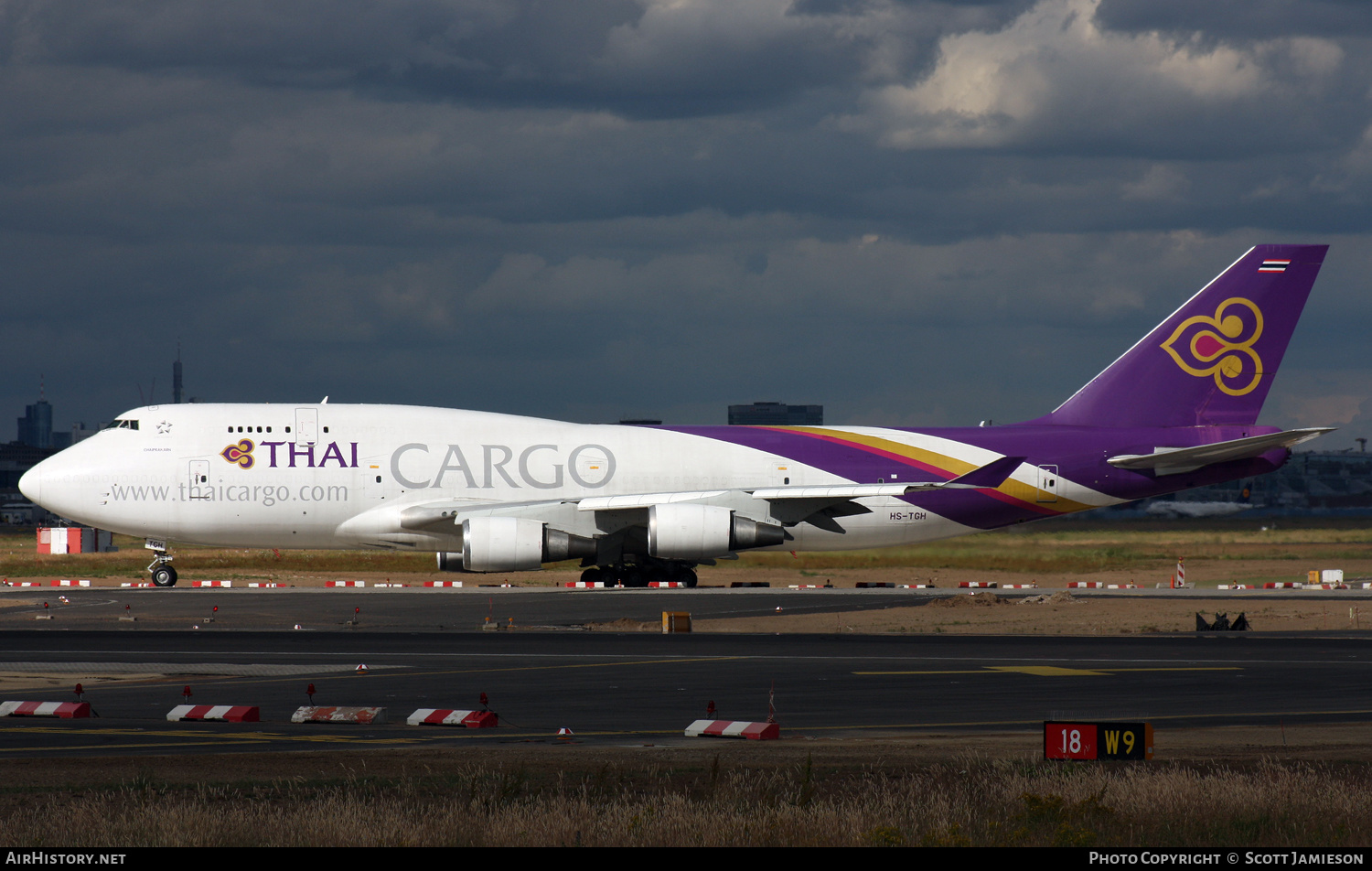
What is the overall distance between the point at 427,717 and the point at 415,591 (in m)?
22.6

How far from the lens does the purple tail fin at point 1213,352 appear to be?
43906 millimetres

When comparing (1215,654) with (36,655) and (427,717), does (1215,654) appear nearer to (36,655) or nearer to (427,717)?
(427,717)

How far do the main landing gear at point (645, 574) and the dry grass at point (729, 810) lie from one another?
1118 inches

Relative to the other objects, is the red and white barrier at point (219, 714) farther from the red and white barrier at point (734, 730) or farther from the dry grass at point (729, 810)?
the red and white barrier at point (734, 730)

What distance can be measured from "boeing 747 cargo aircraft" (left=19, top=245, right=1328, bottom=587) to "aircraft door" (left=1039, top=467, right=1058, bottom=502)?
11 centimetres

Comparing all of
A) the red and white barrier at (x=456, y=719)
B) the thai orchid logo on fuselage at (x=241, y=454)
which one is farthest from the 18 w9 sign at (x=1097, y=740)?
the thai orchid logo on fuselage at (x=241, y=454)

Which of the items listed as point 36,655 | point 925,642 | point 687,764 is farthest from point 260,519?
point 687,764

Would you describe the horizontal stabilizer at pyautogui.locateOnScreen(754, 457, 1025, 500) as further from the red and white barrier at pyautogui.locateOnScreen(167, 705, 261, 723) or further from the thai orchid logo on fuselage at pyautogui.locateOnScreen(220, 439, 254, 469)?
the red and white barrier at pyautogui.locateOnScreen(167, 705, 261, 723)

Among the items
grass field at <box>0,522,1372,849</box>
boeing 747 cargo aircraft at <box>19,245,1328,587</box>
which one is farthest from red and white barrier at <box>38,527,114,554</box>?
grass field at <box>0,522,1372,849</box>

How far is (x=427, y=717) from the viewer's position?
16766 millimetres

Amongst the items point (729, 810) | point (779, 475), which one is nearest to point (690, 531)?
point (779, 475)

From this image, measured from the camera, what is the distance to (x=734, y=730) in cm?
1577

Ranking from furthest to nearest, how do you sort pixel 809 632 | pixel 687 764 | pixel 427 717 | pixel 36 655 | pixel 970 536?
pixel 970 536 < pixel 809 632 < pixel 36 655 < pixel 427 717 < pixel 687 764

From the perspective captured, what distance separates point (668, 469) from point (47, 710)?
83.2ft
